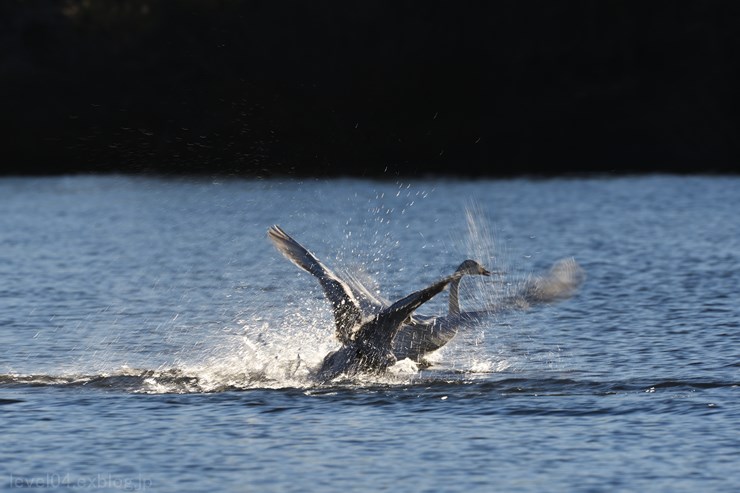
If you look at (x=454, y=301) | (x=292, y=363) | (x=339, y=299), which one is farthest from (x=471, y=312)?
(x=292, y=363)

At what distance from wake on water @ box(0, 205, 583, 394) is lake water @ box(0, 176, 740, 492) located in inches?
2.0

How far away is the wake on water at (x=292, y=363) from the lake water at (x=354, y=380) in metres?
0.05

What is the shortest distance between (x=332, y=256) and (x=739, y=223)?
11.6m

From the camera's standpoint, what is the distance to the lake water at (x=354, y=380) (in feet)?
42.3

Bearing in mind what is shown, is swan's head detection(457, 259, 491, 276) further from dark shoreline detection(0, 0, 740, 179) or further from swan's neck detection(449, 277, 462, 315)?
dark shoreline detection(0, 0, 740, 179)

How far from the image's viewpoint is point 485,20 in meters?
72.1

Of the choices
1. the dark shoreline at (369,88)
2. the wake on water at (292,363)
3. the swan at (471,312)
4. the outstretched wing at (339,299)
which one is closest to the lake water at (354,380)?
the wake on water at (292,363)

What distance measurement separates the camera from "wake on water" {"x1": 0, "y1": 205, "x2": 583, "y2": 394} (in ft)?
51.7

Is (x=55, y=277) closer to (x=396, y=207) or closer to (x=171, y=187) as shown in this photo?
(x=396, y=207)

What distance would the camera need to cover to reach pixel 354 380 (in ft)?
52.8

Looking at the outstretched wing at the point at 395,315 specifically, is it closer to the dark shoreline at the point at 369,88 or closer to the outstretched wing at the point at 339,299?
the outstretched wing at the point at 339,299

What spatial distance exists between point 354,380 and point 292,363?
3.55 ft

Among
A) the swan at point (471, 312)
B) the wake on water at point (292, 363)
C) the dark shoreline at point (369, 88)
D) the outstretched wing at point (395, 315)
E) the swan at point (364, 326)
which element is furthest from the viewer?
the dark shoreline at point (369, 88)

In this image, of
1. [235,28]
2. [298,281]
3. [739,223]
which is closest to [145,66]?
[235,28]
